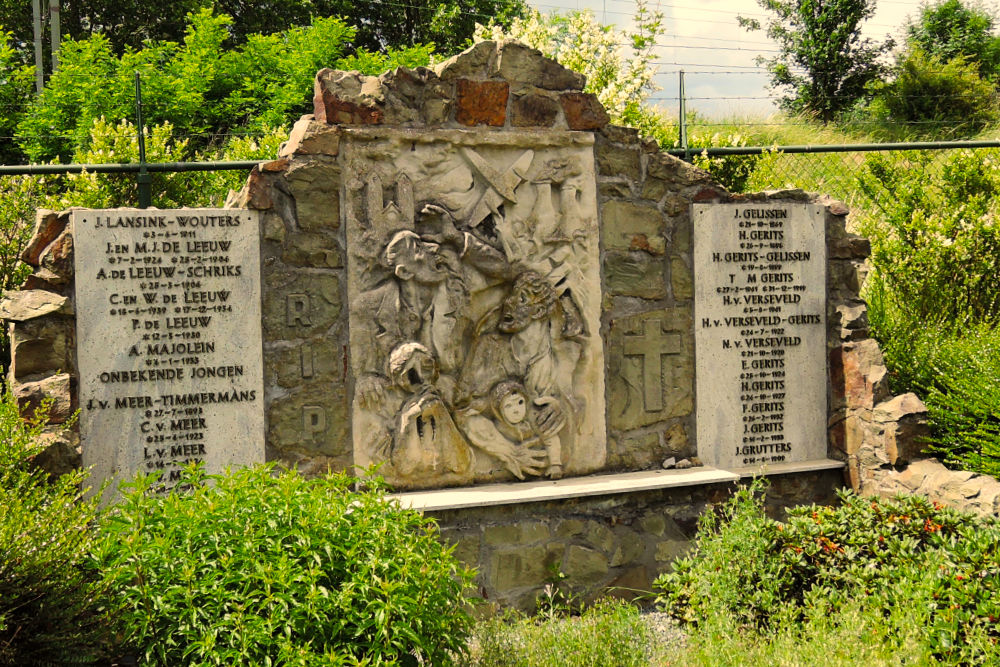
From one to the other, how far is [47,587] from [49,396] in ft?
5.55

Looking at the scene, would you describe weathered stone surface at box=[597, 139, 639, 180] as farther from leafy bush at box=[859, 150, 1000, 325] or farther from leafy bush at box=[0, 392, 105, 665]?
leafy bush at box=[0, 392, 105, 665]

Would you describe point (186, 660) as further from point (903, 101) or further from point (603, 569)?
point (903, 101)

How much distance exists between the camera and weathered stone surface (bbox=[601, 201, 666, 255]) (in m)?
5.50

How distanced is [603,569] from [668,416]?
1.02m

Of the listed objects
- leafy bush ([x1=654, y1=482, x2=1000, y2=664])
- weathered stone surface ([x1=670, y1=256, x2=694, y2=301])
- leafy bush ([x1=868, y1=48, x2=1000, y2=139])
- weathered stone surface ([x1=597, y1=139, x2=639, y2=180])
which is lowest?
leafy bush ([x1=654, y1=482, x2=1000, y2=664])

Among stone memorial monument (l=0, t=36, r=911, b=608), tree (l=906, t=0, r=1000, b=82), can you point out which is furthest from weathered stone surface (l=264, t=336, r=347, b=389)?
tree (l=906, t=0, r=1000, b=82)

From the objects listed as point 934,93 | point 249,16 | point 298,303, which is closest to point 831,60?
point 934,93

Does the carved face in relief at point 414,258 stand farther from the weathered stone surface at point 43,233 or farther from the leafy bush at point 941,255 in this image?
the leafy bush at point 941,255

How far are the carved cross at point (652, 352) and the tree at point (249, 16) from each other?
12066mm

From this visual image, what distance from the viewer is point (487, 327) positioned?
5.30m

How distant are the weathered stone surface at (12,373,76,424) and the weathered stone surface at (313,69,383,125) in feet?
6.23

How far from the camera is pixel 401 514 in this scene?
346 centimetres

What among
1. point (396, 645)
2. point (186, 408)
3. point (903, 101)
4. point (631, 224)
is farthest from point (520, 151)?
point (903, 101)

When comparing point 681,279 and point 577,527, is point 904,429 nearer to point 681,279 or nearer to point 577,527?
point 681,279
